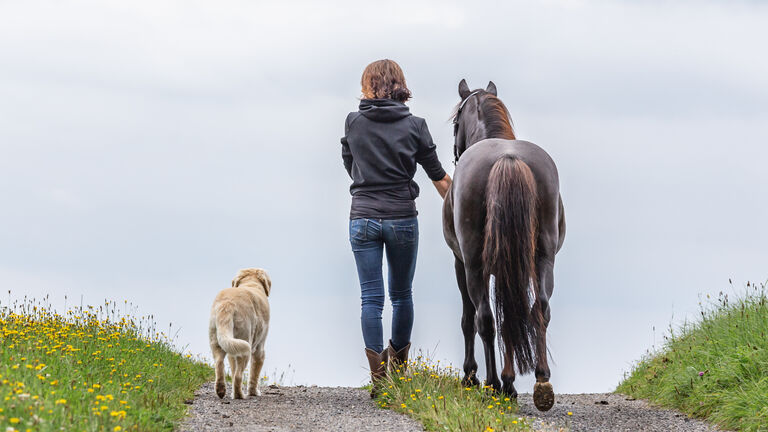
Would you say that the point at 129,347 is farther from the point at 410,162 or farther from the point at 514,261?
the point at 514,261

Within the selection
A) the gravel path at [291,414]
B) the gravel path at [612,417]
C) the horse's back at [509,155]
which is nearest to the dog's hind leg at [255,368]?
the gravel path at [291,414]

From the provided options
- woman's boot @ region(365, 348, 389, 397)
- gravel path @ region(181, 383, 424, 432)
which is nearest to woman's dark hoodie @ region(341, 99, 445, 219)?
woman's boot @ region(365, 348, 389, 397)

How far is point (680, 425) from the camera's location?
848 cm

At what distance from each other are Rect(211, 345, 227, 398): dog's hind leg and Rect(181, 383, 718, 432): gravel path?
0.33 feet

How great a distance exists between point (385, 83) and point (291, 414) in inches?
135

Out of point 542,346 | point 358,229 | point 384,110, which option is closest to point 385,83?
point 384,110

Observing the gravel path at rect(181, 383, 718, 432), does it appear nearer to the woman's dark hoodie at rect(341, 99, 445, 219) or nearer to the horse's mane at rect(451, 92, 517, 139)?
the woman's dark hoodie at rect(341, 99, 445, 219)

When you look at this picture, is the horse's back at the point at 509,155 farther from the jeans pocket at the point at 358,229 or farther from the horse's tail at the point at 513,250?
the jeans pocket at the point at 358,229

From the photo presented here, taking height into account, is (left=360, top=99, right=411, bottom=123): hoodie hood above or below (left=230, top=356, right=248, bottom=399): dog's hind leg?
above

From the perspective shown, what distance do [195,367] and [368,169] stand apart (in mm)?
3785

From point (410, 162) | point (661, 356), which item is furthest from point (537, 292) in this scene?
point (661, 356)

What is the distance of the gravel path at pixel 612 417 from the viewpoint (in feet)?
26.7

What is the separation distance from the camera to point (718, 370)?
8852 millimetres

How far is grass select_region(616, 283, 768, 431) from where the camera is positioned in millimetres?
8023
